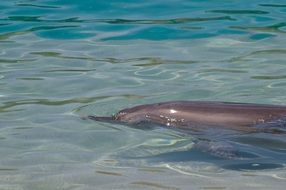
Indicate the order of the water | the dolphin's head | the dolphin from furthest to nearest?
the dolphin's head → the dolphin → the water

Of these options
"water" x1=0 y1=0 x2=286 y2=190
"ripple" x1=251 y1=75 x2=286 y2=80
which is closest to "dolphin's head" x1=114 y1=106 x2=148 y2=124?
"water" x1=0 y1=0 x2=286 y2=190

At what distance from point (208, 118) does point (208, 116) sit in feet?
0.07

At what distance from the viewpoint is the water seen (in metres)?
5.07

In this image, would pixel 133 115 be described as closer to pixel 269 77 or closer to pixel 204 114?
pixel 204 114

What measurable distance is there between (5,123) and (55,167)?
3.98 ft

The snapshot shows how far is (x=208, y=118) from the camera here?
601cm

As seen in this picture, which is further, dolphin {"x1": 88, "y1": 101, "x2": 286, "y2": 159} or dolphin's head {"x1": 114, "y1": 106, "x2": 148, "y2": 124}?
dolphin's head {"x1": 114, "y1": 106, "x2": 148, "y2": 124}

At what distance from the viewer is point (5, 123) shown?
6.30 metres

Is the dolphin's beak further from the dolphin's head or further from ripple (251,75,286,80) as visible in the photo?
ripple (251,75,286,80)

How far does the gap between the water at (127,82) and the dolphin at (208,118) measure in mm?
109

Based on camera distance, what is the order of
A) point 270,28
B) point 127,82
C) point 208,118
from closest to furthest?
point 208,118 < point 127,82 < point 270,28

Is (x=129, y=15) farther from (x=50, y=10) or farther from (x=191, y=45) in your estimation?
(x=191, y=45)

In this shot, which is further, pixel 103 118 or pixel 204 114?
pixel 103 118

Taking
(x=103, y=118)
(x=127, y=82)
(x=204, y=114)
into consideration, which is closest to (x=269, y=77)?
(x=127, y=82)
